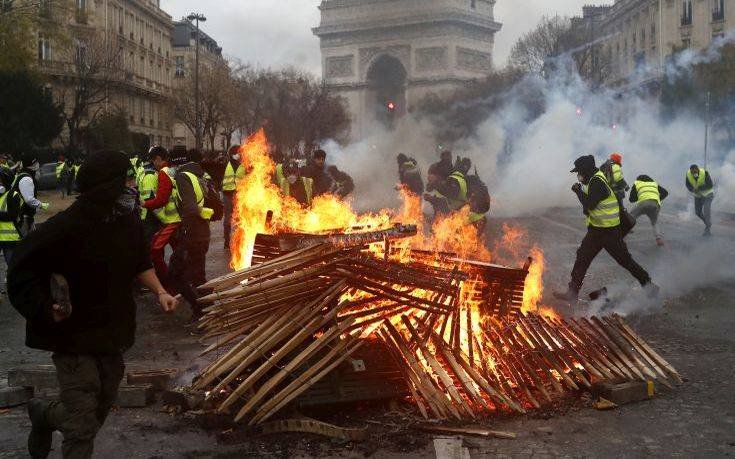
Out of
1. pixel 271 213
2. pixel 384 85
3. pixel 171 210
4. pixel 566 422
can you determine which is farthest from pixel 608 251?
pixel 384 85

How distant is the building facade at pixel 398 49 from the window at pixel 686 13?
25.9m

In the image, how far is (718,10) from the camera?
2026 inches

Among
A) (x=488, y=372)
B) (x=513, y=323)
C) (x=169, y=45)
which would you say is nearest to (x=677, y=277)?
(x=513, y=323)

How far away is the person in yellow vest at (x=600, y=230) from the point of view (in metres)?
8.91

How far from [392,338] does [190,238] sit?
11.7 feet

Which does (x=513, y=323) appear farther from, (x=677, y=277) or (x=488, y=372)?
(x=677, y=277)

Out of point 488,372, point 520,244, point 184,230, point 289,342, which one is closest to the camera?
point 289,342

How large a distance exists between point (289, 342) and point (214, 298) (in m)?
0.60

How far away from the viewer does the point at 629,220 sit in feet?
30.2

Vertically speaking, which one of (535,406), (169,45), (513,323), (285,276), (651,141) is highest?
(169,45)

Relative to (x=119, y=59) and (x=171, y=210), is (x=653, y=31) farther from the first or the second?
(x=171, y=210)

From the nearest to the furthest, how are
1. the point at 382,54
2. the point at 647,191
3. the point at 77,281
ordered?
the point at 77,281, the point at 647,191, the point at 382,54

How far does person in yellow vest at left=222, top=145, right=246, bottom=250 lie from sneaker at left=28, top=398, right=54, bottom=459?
10075 millimetres

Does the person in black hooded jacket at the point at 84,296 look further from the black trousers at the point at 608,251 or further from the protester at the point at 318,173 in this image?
the protester at the point at 318,173
